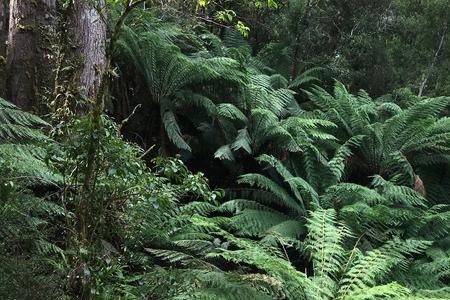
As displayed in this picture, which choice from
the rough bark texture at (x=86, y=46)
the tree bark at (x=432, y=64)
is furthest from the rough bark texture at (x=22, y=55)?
the tree bark at (x=432, y=64)

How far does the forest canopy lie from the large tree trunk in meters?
0.01

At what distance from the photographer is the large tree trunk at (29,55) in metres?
4.07

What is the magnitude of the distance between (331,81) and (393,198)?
334 cm

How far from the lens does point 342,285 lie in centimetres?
360

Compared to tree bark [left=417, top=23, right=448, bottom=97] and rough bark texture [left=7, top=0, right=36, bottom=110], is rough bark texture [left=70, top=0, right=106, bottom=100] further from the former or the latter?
tree bark [left=417, top=23, right=448, bottom=97]

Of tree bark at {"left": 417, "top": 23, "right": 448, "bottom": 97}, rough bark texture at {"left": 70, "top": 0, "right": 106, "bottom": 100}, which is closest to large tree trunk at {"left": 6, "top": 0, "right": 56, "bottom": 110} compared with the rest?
rough bark texture at {"left": 70, "top": 0, "right": 106, "bottom": 100}

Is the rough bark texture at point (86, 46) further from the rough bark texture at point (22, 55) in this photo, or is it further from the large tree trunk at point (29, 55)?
the rough bark texture at point (22, 55)

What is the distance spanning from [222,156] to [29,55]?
2265mm

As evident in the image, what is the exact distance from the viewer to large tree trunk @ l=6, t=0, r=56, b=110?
407cm

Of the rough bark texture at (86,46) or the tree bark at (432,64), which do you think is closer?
the rough bark texture at (86,46)

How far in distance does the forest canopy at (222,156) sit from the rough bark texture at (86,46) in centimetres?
1

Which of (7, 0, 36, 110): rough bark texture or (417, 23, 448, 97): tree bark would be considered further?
(417, 23, 448, 97): tree bark

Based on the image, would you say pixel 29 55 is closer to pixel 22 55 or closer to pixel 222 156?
pixel 22 55

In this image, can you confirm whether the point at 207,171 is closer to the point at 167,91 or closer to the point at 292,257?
the point at 167,91
